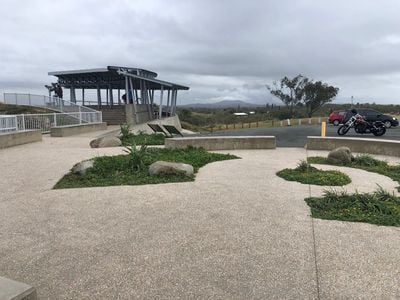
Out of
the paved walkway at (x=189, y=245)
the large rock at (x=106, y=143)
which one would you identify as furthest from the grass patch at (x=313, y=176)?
the large rock at (x=106, y=143)

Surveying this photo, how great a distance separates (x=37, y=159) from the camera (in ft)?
36.6

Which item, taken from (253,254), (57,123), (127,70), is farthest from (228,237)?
(127,70)

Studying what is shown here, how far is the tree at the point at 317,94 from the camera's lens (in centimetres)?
5344

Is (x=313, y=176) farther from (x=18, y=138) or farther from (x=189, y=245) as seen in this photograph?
(x=18, y=138)

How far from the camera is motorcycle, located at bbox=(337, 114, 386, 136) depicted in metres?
19.0

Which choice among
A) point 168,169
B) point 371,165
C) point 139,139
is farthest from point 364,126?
point 168,169

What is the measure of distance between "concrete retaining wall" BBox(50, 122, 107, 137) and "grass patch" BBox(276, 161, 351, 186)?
14.0m

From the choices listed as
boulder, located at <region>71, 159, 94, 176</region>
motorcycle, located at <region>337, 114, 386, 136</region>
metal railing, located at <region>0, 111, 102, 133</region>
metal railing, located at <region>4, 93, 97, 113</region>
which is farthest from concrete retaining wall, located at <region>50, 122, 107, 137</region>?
motorcycle, located at <region>337, 114, 386, 136</region>

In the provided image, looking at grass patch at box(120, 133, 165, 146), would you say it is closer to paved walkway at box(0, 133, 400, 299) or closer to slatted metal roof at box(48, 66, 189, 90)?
paved walkway at box(0, 133, 400, 299)

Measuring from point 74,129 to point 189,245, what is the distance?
18.4m

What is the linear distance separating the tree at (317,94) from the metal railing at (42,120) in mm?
35446

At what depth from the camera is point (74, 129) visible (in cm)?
2130

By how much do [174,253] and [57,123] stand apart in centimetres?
1912

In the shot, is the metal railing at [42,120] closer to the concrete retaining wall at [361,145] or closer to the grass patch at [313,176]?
the grass patch at [313,176]
